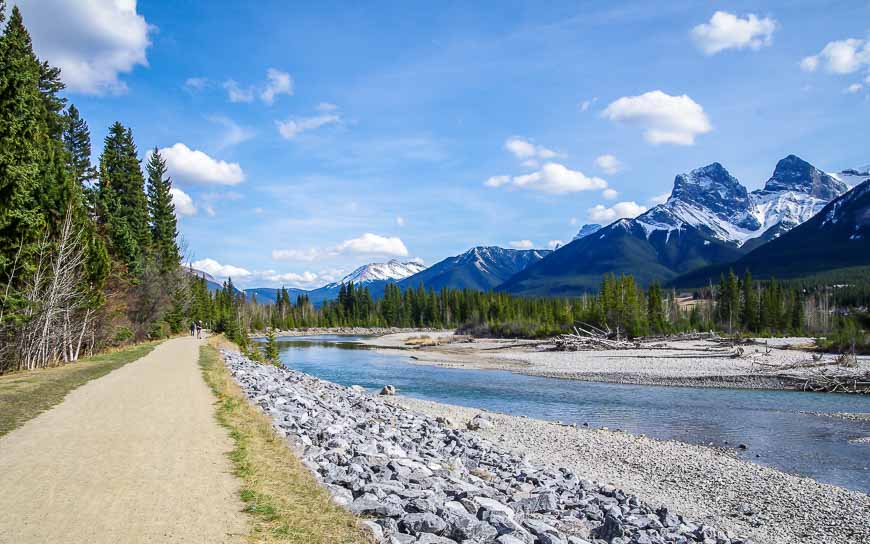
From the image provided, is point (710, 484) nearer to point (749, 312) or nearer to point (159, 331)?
point (159, 331)

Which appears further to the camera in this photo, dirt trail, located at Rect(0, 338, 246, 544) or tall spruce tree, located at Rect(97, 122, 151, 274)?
tall spruce tree, located at Rect(97, 122, 151, 274)

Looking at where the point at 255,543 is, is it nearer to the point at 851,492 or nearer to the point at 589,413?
the point at 851,492

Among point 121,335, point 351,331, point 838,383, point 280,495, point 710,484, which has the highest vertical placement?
point 121,335

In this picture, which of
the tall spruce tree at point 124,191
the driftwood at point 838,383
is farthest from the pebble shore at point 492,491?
the tall spruce tree at point 124,191

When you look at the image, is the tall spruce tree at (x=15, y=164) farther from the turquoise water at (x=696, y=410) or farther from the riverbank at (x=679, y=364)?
the riverbank at (x=679, y=364)

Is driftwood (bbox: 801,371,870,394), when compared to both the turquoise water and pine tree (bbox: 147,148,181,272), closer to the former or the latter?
the turquoise water

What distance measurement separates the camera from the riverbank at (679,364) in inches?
1491

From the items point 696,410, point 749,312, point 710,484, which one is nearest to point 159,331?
point 696,410

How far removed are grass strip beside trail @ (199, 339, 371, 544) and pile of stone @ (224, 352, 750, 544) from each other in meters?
0.34

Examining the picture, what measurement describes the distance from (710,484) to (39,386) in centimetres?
2224

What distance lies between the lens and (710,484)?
15.2 meters

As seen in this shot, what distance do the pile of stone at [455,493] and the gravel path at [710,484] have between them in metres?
1.90

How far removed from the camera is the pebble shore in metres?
7.79

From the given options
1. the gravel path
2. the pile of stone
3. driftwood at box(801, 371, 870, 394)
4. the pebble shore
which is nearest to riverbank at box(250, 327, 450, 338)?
driftwood at box(801, 371, 870, 394)
